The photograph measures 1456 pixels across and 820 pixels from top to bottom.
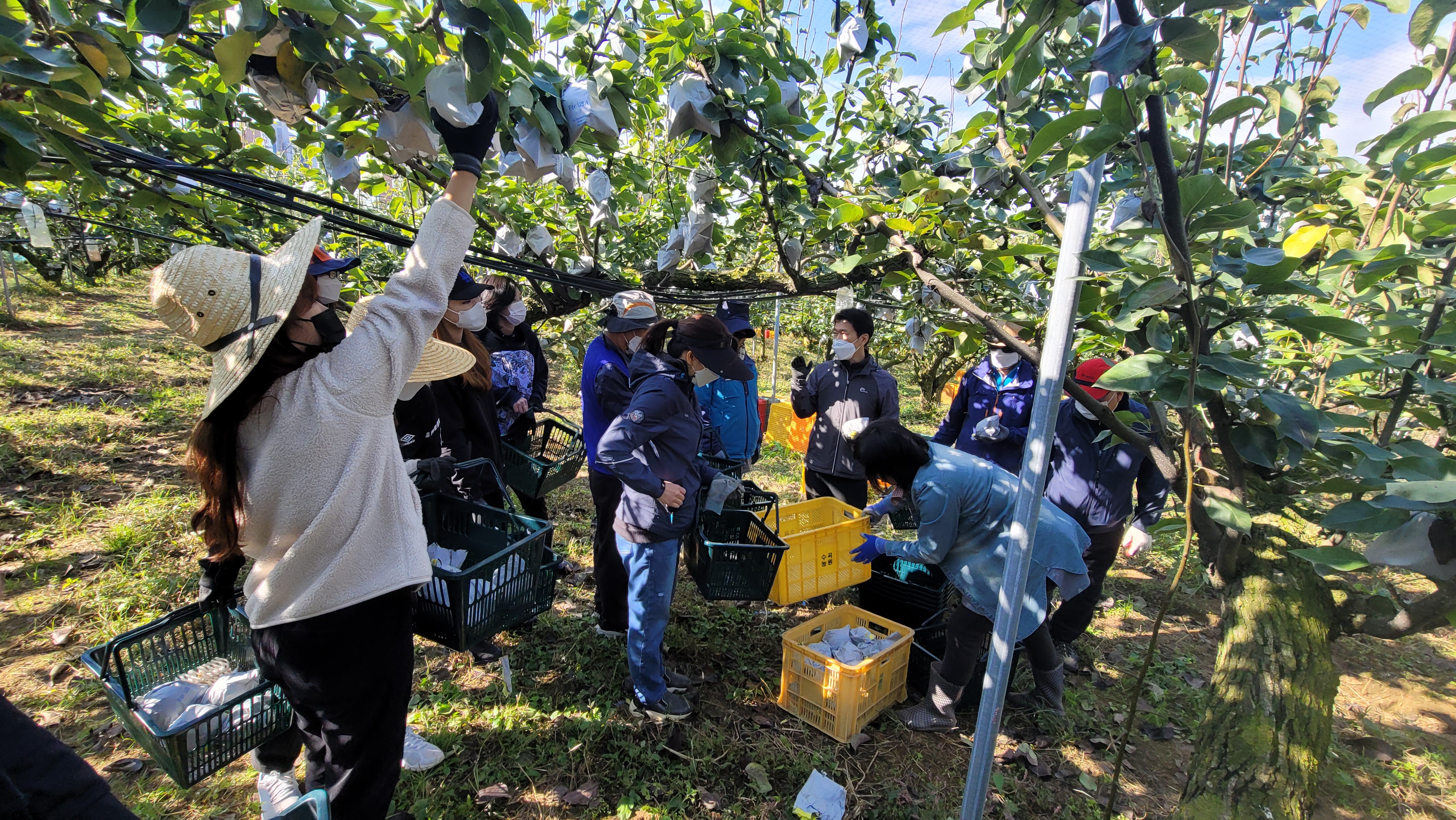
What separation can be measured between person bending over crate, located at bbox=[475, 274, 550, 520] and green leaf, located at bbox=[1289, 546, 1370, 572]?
12.2 ft

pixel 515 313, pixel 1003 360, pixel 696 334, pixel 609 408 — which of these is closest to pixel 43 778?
pixel 696 334

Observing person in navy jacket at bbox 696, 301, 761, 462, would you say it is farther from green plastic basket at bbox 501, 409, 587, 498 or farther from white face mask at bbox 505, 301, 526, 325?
white face mask at bbox 505, 301, 526, 325

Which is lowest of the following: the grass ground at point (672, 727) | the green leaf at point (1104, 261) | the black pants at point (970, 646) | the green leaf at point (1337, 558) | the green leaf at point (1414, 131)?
the grass ground at point (672, 727)

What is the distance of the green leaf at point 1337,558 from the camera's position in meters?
1.13

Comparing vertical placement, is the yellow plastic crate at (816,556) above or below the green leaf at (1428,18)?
below

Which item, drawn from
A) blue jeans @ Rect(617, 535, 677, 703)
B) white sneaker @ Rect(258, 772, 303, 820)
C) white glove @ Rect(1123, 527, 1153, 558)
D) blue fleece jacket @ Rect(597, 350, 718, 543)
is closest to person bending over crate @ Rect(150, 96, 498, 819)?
white sneaker @ Rect(258, 772, 303, 820)

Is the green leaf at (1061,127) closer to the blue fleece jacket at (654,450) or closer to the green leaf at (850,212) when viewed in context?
the green leaf at (850,212)

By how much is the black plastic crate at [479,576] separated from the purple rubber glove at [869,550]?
1647 millimetres

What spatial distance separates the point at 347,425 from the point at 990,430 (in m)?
3.48

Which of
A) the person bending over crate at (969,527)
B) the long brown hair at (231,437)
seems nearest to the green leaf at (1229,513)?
the person bending over crate at (969,527)

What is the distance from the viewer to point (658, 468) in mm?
2832

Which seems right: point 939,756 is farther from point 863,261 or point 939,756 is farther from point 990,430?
point 863,261

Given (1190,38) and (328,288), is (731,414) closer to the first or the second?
(328,288)

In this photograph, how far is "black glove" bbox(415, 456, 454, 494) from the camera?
9.29 feet
